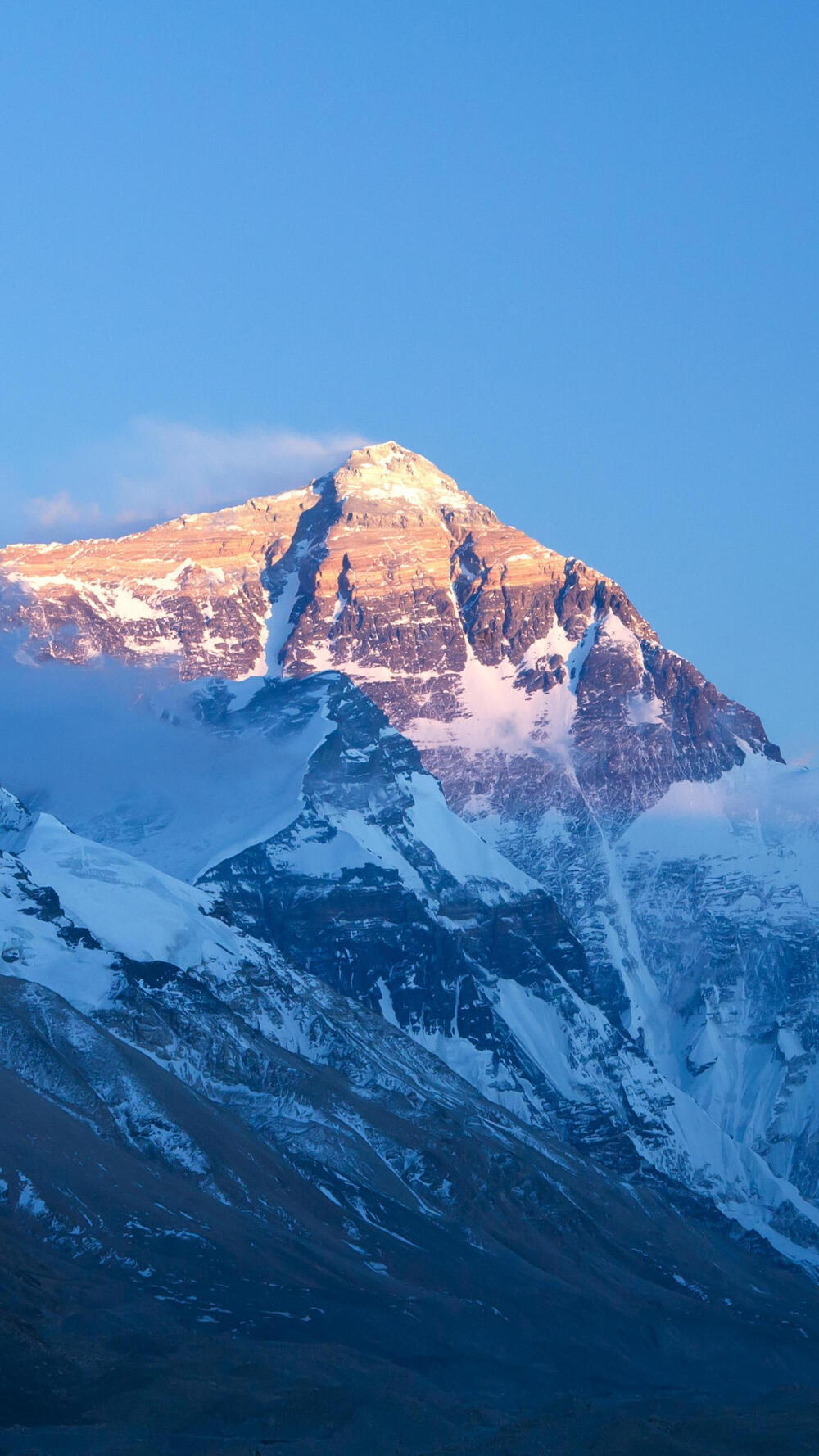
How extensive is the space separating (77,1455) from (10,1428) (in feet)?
24.0

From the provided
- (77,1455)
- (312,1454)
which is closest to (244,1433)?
(312,1454)

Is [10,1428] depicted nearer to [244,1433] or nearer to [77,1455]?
[77,1455]

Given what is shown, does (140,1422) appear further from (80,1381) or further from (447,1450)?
(447,1450)

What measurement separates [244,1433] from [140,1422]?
8.78 m

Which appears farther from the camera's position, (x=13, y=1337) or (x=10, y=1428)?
(x=13, y=1337)

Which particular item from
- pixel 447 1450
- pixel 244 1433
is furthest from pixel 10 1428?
pixel 447 1450

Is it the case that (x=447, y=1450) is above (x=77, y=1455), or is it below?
above

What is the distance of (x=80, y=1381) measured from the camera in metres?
197

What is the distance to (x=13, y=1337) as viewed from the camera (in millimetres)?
198875

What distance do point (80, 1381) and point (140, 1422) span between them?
27.2 feet

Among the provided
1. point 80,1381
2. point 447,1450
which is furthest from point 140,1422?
point 447,1450

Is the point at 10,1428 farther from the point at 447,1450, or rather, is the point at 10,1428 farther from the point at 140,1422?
the point at 447,1450

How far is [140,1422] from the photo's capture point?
190750 millimetres

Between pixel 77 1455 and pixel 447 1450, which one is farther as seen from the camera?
pixel 447 1450
